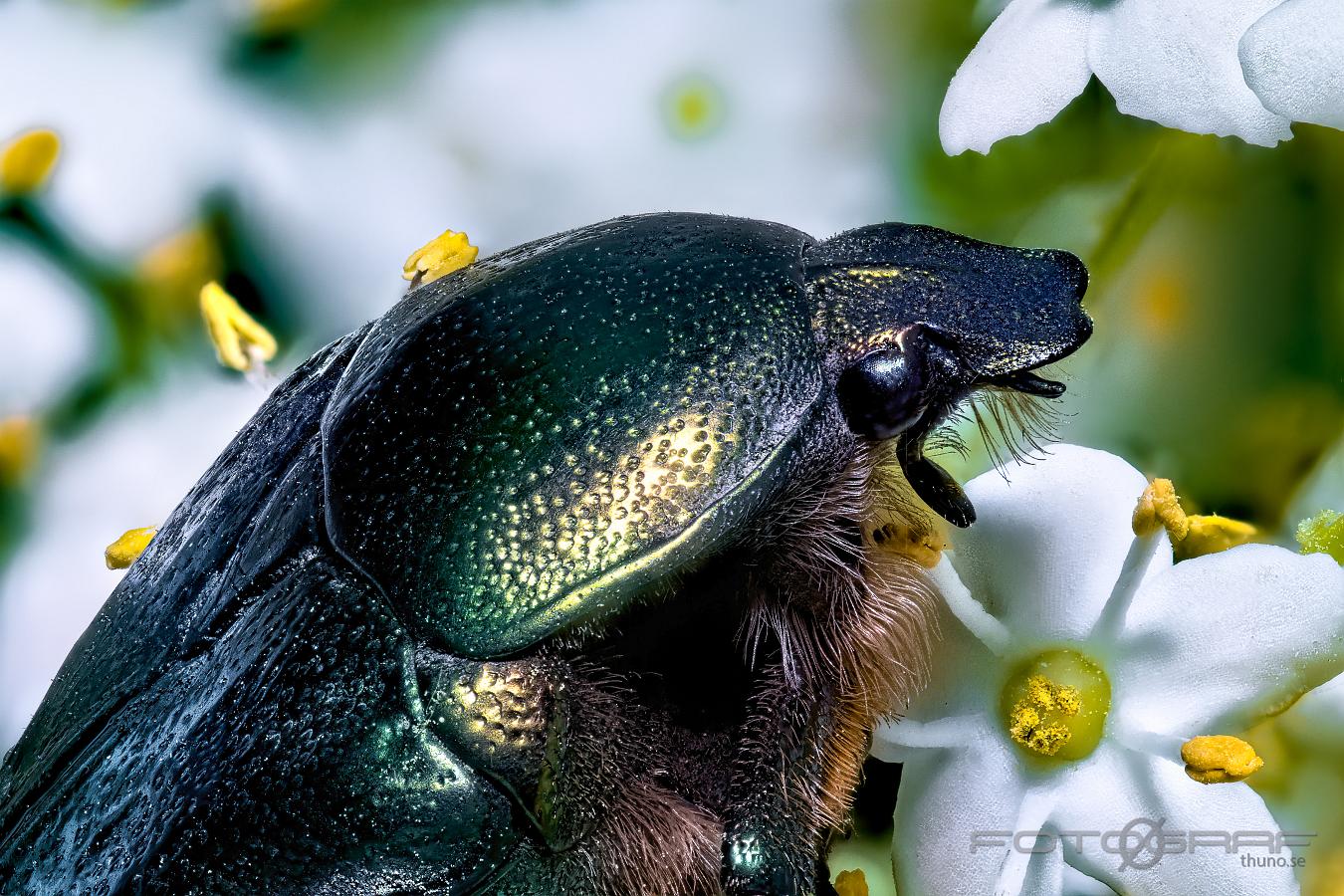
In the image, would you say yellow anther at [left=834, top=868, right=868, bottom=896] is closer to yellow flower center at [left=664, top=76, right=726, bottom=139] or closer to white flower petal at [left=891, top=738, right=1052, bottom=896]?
white flower petal at [left=891, top=738, right=1052, bottom=896]

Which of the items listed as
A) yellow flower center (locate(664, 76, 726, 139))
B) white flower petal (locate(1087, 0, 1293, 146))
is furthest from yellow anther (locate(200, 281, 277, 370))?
white flower petal (locate(1087, 0, 1293, 146))

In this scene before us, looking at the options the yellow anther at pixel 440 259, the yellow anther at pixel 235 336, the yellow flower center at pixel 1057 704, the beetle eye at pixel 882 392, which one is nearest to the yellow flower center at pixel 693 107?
the yellow anther at pixel 440 259

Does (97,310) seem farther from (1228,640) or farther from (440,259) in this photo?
(1228,640)

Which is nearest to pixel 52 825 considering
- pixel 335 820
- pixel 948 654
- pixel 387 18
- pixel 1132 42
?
pixel 335 820

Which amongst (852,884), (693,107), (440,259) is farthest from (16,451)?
(852,884)

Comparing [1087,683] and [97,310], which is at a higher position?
[97,310]

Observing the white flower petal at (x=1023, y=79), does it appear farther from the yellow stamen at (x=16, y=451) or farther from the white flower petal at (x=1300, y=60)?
the yellow stamen at (x=16, y=451)
